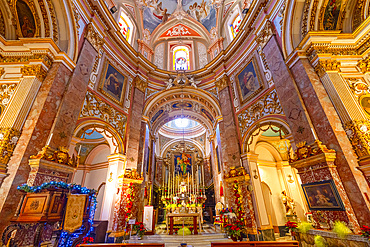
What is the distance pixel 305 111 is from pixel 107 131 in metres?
8.72

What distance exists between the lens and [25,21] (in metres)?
6.72

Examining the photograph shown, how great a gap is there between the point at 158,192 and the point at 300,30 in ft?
57.2

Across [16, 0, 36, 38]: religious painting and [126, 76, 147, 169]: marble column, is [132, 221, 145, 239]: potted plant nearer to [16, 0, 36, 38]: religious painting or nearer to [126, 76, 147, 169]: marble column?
[126, 76, 147, 169]: marble column

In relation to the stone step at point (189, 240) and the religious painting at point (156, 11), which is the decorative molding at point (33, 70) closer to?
the stone step at point (189, 240)

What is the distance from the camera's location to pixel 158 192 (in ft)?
59.7

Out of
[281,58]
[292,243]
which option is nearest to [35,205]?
[292,243]

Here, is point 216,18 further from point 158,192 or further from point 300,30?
point 158,192

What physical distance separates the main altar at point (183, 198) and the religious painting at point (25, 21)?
10.0 m

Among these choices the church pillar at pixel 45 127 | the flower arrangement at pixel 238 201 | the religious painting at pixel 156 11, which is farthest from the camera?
the religious painting at pixel 156 11

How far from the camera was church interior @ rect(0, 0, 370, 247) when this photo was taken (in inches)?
184

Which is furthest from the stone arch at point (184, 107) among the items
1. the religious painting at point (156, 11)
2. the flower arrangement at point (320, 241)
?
the flower arrangement at point (320, 241)

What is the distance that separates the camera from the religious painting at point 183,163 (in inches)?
784

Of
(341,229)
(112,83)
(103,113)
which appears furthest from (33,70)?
(341,229)

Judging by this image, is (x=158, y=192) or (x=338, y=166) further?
(x=158, y=192)
